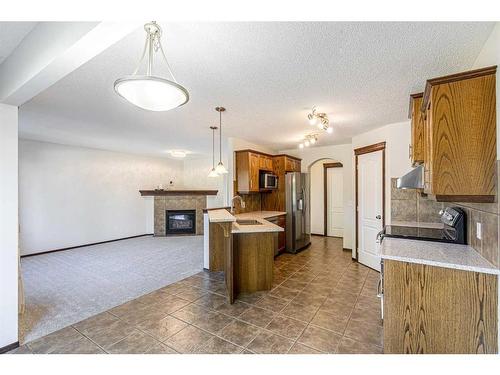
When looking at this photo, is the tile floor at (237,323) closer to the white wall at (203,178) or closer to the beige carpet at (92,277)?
the beige carpet at (92,277)

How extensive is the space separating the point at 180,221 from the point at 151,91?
270 inches

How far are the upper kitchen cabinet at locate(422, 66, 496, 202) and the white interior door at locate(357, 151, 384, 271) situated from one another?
8.56 ft

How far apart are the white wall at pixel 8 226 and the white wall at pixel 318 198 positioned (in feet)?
21.1

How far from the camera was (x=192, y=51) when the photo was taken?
1824 millimetres

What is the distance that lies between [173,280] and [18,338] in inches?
69.5

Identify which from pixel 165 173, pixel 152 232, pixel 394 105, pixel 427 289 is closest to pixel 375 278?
pixel 427 289

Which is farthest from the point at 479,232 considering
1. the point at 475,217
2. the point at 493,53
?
the point at 493,53

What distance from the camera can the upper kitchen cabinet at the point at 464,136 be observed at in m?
1.48

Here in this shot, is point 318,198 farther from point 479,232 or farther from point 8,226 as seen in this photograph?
point 8,226

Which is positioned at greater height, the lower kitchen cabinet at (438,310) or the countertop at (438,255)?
the countertop at (438,255)

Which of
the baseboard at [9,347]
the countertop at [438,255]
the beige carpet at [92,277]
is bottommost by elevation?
the beige carpet at [92,277]

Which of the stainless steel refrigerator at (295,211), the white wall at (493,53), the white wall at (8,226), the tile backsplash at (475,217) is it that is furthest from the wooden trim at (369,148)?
the white wall at (8,226)
